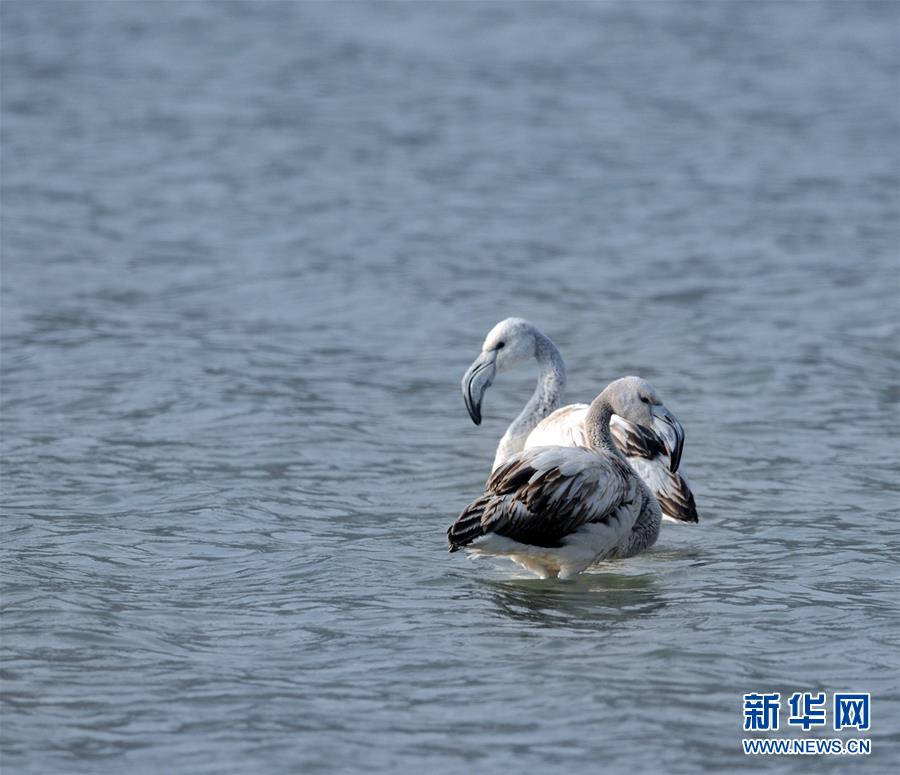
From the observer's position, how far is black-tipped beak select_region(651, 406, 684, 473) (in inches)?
315

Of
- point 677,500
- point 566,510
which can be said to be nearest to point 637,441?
point 677,500

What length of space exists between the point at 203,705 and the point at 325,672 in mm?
570

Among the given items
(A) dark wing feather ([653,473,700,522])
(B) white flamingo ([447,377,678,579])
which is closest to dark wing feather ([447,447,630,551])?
(B) white flamingo ([447,377,678,579])

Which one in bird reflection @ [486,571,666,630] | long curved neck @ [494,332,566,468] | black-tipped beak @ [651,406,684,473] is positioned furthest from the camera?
long curved neck @ [494,332,566,468]

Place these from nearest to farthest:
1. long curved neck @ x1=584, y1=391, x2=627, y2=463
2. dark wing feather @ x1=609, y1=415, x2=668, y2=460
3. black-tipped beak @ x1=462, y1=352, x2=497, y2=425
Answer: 1. long curved neck @ x1=584, y1=391, x2=627, y2=463
2. dark wing feather @ x1=609, y1=415, x2=668, y2=460
3. black-tipped beak @ x1=462, y1=352, x2=497, y2=425

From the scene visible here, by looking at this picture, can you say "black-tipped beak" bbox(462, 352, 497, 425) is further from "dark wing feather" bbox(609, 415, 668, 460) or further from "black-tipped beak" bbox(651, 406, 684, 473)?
"black-tipped beak" bbox(651, 406, 684, 473)

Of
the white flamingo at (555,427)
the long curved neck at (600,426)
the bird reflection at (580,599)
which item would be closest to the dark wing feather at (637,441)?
the white flamingo at (555,427)

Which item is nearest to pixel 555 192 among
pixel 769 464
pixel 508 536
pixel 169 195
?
pixel 169 195

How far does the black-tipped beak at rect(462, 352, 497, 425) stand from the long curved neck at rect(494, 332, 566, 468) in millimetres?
254

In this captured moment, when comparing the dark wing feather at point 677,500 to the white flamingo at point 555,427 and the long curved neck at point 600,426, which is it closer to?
the white flamingo at point 555,427

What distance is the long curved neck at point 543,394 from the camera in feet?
31.3

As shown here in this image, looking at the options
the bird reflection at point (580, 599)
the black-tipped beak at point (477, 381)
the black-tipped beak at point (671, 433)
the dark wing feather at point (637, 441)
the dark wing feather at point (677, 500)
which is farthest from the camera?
the black-tipped beak at point (477, 381)

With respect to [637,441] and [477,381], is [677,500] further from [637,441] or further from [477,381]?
[477,381]

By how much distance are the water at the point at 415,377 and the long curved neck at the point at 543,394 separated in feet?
1.61
